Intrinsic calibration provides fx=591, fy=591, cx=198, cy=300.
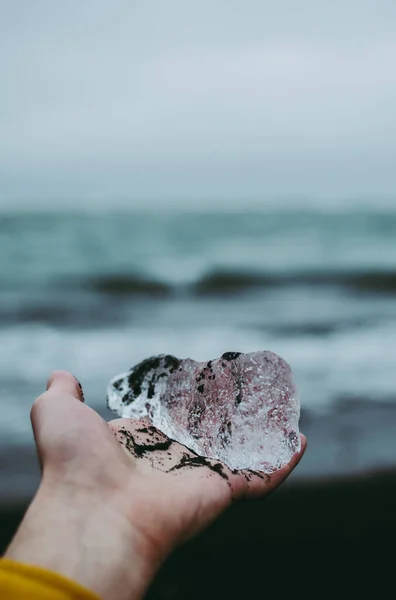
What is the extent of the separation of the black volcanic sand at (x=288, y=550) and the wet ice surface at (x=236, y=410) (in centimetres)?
20

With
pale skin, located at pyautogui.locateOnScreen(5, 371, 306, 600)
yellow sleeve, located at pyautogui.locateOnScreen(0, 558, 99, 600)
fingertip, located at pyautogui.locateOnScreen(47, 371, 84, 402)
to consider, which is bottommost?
yellow sleeve, located at pyautogui.locateOnScreen(0, 558, 99, 600)

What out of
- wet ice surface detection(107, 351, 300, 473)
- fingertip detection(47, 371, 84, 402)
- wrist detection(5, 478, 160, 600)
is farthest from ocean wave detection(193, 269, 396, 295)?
wrist detection(5, 478, 160, 600)

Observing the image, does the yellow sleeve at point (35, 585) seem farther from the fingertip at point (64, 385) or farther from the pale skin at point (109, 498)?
the fingertip at point (64, 385)

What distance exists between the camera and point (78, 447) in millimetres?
1752

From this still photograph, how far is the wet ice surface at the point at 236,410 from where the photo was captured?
7.03 ft

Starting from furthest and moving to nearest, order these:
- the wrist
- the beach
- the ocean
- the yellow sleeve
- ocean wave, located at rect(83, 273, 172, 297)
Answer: ocean wave, located at rect(83, 273, 172, 297), the ocean, the beach, the wrist, the yellow sleeve

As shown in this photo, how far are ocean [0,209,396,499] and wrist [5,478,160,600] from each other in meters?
1.30

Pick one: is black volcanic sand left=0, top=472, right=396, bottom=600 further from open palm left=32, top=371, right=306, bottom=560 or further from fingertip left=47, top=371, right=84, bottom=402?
fingertip left=47, top=371, right=84, bottom=402

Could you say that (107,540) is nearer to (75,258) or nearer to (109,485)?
(109,485)

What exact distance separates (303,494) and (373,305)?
19.1 feet

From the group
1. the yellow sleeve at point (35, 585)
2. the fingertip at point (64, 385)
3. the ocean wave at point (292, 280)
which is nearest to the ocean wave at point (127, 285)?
the ocean wave at point (292, 280)

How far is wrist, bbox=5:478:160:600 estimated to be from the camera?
4.67 feet

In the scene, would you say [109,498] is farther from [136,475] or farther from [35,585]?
[35,585]

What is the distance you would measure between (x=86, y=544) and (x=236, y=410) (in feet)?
2.73
